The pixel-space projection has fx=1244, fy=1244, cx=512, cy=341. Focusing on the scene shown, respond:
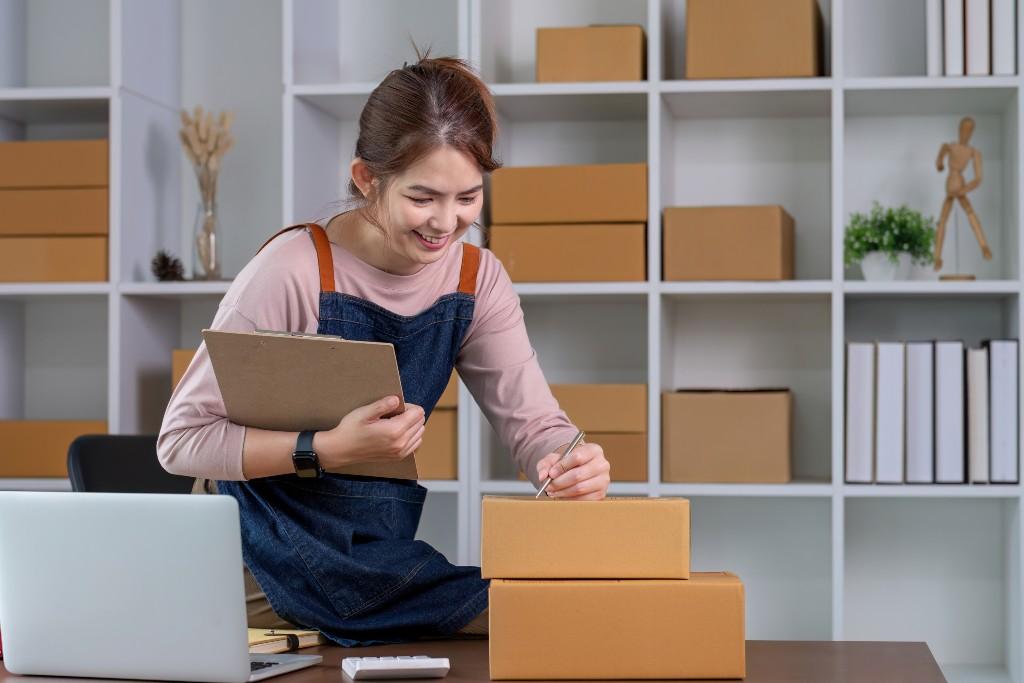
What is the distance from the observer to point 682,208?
2.82m

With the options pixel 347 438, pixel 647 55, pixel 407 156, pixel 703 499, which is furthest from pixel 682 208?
pixel 347 438

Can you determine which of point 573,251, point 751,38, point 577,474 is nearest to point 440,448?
point 573,251

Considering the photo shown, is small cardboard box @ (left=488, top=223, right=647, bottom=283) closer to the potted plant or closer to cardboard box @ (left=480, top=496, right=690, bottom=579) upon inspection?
the potted plant

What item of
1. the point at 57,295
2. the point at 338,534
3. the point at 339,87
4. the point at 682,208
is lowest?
the point at 338,534

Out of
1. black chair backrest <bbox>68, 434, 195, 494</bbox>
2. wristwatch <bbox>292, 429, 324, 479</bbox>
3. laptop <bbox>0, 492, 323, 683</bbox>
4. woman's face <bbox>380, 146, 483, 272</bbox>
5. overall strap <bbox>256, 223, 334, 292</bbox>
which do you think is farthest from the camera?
black chair backrest <bbox>68, 434, 195, 494</bbox>

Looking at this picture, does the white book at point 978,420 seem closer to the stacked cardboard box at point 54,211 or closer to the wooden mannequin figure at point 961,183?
the wooden mannequin figure at point 961,183

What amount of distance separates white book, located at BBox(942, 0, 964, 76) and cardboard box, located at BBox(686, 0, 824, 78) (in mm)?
289

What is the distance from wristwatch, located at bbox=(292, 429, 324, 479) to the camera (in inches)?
60.6

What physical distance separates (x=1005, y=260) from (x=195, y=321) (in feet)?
6.80

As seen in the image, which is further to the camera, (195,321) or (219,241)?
(195,321)

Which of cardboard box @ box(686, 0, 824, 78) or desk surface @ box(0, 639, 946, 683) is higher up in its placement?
cardboard box @ box(686, 0, 824, 78)

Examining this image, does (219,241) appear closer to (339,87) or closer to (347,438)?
(339,87)

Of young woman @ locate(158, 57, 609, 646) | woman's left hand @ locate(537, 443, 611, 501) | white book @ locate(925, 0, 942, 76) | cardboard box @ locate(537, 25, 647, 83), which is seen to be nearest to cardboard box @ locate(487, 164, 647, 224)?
cardboard box @ locate(537, 25, 647, 83)

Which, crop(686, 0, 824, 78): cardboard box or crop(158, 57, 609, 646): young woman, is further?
crop(686, 0, 824, 78): cardboard box
